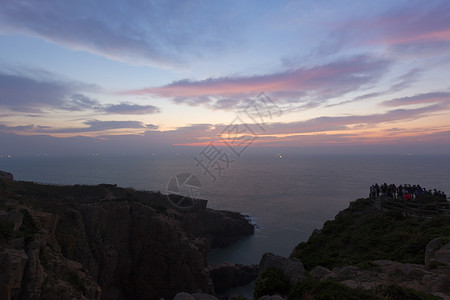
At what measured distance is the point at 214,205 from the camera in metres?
77.4

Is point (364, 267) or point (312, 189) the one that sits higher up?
point (364, 267)

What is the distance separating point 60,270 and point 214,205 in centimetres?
6401

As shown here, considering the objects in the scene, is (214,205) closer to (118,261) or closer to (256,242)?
(256,242)

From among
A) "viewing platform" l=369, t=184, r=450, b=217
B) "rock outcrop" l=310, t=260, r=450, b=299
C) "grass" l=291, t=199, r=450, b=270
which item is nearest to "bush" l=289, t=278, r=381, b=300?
"rock outcrop" l=310, t=260, r=450, b=299

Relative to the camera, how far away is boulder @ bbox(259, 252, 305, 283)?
10701 mm

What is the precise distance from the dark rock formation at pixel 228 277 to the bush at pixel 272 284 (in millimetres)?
28055

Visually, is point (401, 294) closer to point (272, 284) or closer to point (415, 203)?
point (272, 284)

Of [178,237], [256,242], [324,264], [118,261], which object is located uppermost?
[324,264]

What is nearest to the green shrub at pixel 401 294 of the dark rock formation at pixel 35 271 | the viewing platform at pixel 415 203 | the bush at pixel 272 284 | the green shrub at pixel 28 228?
the bush at pixel 272 284

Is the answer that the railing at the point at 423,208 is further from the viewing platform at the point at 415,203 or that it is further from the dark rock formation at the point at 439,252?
the dark rock formation at the point at 439,252

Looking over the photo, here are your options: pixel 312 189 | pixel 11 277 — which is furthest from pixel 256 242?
pixel 312 189

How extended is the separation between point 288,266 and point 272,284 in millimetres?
1392

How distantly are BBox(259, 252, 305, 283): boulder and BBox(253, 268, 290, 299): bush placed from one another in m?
0.33

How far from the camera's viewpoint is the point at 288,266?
37.6 feet
